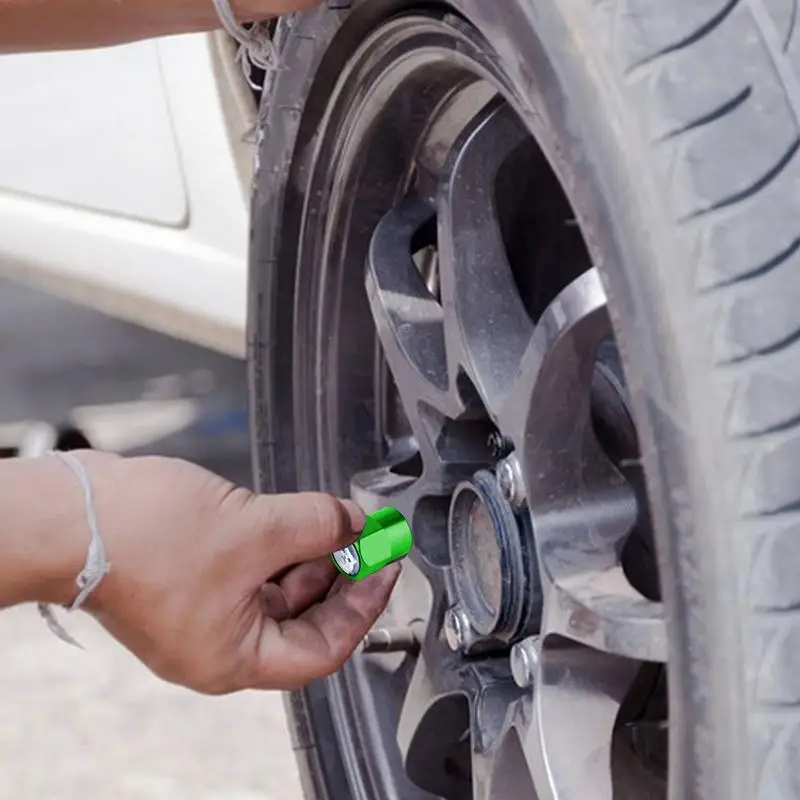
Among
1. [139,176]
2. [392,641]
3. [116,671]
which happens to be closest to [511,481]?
[392,641]

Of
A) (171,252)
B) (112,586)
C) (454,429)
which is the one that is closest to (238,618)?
(112,586)

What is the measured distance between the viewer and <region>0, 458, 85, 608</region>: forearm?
2.68 feet

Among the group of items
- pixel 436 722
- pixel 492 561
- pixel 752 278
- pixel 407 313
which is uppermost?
pixel 407 313

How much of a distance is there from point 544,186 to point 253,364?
361mm

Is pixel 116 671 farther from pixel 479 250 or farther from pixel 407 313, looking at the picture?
pixel 479 250

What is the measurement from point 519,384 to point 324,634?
0.93 feet

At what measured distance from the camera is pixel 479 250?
2.96 ft

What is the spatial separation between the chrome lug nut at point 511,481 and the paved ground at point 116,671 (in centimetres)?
82

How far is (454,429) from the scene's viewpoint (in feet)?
3.14

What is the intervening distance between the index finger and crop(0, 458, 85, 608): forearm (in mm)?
158

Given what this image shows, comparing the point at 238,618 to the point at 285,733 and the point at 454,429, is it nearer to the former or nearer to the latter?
the point at 454,429

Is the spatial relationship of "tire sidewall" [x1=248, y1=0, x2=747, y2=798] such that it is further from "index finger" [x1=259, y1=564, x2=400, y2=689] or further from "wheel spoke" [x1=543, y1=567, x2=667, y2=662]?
"index finger" [x1=259, y1=564, x2=400, y2=689]

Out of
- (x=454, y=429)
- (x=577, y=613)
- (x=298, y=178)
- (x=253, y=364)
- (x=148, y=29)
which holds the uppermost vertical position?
(x=148, y=29)

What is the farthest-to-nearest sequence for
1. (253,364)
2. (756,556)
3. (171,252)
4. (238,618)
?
(171,252) → (253,364) → (238,618) → (756,556)
